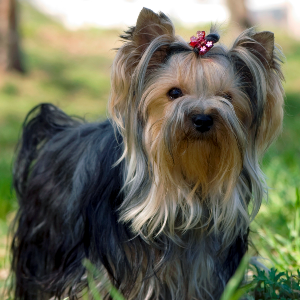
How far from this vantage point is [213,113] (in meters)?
2.08

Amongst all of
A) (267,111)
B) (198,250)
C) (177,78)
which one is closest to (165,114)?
(177,78)

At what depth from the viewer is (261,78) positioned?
224 centimetres

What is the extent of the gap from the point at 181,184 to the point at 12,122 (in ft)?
24.9

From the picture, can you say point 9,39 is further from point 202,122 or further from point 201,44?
point 202,122

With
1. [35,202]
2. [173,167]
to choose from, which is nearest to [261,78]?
[173,167]

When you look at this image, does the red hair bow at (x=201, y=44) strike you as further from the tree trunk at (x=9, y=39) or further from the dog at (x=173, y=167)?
the tree trunk at (x=9, y=39)

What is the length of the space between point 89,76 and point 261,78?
37.5 feet

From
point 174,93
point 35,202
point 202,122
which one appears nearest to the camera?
point 202,122

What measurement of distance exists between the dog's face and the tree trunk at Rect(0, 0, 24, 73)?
1018cm

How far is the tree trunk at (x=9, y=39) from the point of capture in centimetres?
1145

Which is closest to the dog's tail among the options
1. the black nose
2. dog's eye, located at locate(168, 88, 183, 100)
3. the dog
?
the dog

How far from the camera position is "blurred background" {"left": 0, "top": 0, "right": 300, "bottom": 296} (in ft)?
12.0

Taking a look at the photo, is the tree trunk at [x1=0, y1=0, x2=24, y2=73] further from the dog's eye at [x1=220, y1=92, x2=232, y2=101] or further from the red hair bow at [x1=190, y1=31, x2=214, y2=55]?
the dog's eye at [x1=220, y1=92, x2=232, y2=101]

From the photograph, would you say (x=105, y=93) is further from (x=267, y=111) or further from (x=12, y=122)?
A: (x=267, y=111)
